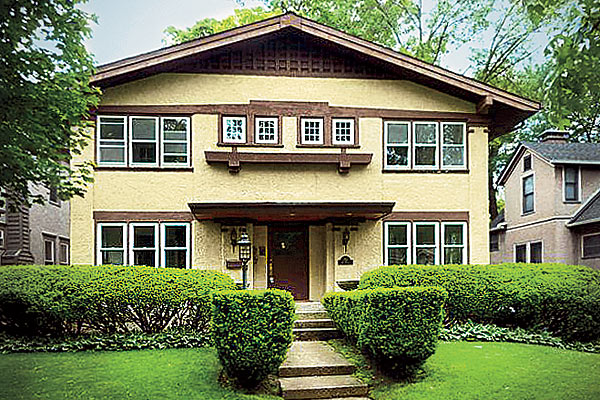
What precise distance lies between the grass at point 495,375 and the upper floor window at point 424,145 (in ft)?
18.9

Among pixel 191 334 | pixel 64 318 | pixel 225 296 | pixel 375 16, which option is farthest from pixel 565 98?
pixel 375 16

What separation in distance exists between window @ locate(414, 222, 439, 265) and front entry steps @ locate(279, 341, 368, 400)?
17.5 ft

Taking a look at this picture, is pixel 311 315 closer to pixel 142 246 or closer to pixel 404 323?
pixel 404 323

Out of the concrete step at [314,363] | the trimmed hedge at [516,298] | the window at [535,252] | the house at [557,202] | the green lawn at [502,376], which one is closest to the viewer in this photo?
the green lawn at [502,376]

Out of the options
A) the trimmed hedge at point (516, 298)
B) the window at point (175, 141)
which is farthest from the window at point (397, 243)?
the window at point (175, 141)

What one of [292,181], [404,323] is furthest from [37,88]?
[292,181]

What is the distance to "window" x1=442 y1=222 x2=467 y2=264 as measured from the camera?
1588 cm

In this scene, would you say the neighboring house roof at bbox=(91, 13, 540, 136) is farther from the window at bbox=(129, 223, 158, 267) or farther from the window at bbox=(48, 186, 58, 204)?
the window at bbox=(129, 223, 158, 267)

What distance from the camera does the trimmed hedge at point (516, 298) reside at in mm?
12852

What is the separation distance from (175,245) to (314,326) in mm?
4457

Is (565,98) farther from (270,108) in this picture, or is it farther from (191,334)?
(270,108)

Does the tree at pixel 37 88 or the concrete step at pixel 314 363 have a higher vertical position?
the tree at pixel 37 88

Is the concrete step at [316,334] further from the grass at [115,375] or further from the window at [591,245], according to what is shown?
the window at [591,245]

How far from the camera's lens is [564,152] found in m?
23.0
